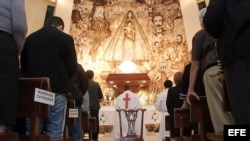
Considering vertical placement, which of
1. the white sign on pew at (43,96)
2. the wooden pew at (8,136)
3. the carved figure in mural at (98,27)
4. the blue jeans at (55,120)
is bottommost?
the wooden pew at (8,136)

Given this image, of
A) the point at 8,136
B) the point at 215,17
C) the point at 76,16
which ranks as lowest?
the point at 8,136

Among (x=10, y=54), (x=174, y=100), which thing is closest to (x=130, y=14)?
(x=174, y=100)

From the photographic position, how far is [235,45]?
220 centimetres

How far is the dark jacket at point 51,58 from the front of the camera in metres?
4.12

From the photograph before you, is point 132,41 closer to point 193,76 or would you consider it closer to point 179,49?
point 179,49

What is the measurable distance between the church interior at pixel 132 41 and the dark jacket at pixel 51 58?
10179 mm

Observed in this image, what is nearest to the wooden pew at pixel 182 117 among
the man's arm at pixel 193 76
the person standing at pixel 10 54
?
the man's arm at pixel 193 76

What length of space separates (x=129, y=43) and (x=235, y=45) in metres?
14.0

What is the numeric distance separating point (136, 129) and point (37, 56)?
6.48m

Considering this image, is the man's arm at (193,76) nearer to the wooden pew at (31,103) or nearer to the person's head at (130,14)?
the wooden pew at (31,103)

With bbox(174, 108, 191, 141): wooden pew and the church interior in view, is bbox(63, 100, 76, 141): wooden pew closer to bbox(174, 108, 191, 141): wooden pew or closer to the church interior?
bbox(174, 108, 191, 141): wooden pew

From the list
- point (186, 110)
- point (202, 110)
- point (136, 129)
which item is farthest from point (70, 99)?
point (136, 129)

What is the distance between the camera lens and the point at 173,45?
15.6 meters

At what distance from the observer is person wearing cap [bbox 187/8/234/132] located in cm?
307
